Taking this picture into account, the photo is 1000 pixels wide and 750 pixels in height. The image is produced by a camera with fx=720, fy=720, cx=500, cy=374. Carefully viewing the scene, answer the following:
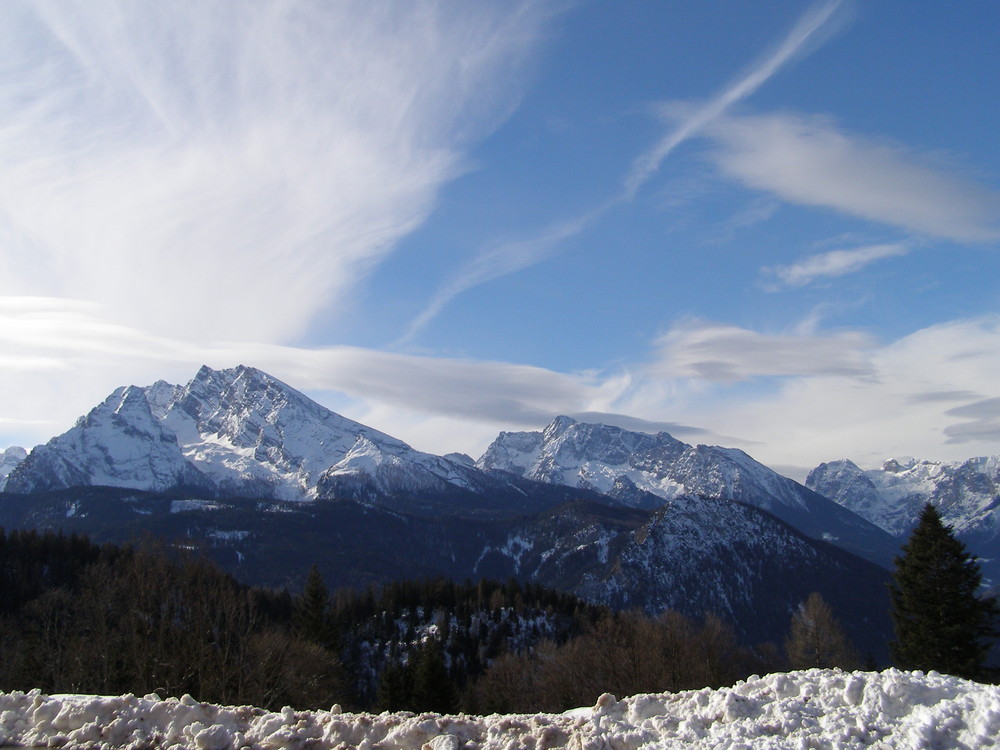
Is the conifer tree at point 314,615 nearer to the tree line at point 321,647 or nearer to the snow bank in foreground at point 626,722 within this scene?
the tree line at point 321,647

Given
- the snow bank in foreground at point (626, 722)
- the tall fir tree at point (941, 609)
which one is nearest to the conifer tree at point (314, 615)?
the tall fir tree at point (941, 609)

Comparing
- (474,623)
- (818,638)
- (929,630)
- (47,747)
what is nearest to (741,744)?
(47,747)

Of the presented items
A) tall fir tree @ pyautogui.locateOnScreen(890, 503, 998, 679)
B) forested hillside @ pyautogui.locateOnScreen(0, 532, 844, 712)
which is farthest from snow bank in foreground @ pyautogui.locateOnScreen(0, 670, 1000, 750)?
tall fir tree @ pyautogui.locateOnScreen(890, 503, 998, 679)

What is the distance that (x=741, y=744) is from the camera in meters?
9.62

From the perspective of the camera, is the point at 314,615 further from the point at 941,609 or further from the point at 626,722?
the point at 626,722

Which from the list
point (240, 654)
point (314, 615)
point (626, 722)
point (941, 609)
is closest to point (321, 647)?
point (314, 615)

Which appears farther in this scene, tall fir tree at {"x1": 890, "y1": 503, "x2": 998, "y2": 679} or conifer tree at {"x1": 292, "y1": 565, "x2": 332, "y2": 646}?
conifer tree at {"x1": 292, "y1": 565, "x2": 332, "y2": 646}

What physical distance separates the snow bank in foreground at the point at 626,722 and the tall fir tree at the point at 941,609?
2007 cm

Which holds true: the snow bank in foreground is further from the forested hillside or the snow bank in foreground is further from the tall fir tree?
the tall fir tree

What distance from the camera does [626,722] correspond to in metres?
11.0

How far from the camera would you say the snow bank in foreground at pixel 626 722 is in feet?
31.6

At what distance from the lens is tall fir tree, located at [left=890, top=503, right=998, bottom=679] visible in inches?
1084

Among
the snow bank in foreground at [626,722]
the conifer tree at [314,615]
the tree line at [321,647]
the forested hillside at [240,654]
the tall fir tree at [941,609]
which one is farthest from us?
the conifer tree at [314,615]

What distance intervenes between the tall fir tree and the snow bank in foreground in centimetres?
2007
